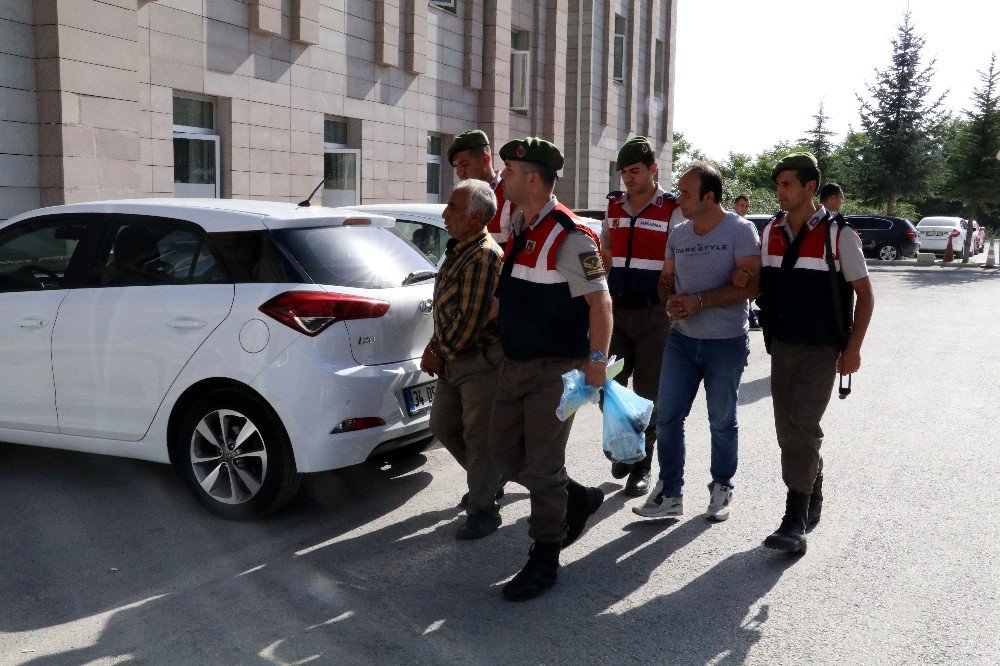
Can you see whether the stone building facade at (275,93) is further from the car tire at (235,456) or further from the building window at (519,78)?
the car tire at (235,456)

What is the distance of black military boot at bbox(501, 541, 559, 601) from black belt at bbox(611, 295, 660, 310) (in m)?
1.80

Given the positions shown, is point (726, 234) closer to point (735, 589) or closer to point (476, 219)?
point (476, 219)

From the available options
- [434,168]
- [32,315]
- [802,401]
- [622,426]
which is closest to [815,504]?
[802,401]

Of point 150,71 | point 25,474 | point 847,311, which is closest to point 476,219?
point 847,311

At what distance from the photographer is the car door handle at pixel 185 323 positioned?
16.5 ft

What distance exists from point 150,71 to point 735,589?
12.4 m

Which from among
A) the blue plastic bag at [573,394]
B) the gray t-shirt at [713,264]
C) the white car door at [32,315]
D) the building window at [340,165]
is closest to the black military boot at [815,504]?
the gray t-shirt at [713,264]

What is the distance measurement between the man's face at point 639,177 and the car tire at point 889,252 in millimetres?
32147

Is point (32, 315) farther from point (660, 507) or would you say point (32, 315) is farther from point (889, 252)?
point (889, 252)

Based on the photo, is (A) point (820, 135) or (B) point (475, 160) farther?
(A) point (820, 135)

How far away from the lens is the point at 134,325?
519cm

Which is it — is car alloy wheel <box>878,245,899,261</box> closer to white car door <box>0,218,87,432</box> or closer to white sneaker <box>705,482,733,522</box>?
white sneaker <box>705,482,733,522</box>

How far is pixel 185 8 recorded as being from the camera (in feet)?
48.1

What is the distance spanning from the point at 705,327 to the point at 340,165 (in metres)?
14.7
